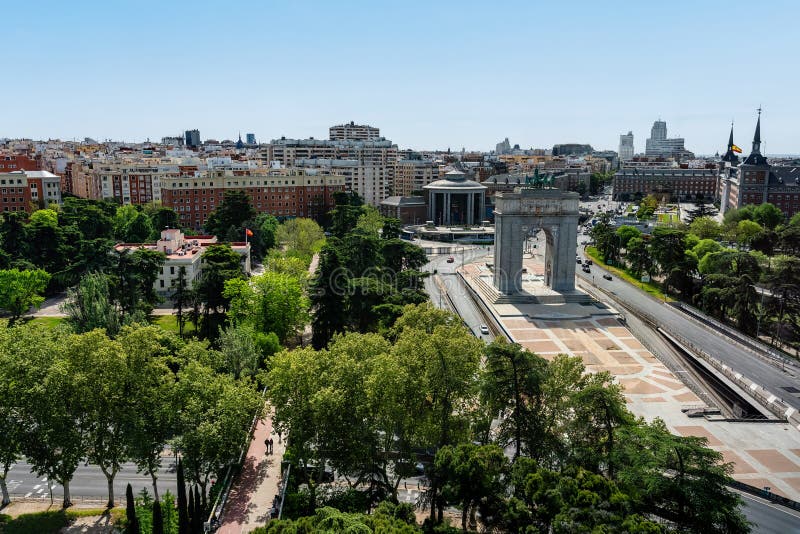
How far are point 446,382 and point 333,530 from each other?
11.6 m

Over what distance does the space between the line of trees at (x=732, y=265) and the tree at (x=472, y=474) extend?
46181 millimetres

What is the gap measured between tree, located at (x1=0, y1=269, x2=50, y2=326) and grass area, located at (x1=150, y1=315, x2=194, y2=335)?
45.6ft

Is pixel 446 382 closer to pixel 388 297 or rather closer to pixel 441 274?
pixel 388 297

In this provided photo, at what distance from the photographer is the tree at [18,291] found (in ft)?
225

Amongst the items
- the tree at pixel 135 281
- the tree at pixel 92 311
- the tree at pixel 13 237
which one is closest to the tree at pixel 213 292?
the tree at pixel 135 281

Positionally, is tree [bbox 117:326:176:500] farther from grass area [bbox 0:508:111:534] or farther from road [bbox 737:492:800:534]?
road [bbox 737:492:800:534]

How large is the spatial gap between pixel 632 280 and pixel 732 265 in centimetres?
1611

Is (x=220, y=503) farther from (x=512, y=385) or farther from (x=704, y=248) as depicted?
(x=704, y=248)

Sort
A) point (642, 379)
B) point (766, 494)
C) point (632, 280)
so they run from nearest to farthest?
point (766, 494) < point (642, 379) < point (632, 280)

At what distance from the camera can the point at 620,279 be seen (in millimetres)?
92125

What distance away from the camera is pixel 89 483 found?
37.1m

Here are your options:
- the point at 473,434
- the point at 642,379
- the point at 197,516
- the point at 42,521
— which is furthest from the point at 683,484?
the point at 42,521

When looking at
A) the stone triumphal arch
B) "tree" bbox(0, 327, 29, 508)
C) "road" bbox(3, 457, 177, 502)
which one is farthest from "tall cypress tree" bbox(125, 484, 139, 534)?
the stone triumphal arch

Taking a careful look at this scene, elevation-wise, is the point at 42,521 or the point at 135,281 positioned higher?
the point at 135,281
